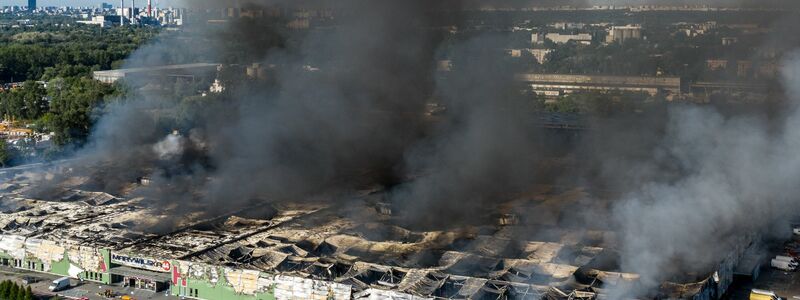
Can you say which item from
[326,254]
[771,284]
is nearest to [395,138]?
[326,254]

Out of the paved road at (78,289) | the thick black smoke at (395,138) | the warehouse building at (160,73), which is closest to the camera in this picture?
the paved road at (78,289)

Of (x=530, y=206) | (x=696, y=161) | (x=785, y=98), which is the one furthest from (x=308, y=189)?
(x=785, y=98)

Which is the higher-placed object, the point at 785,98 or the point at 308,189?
the point at 785,98

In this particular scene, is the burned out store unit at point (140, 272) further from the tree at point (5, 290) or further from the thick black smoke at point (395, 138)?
the thick black smoke at point (395, 138)

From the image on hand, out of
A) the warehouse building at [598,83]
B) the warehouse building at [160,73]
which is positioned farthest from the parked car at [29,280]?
the warehouse building at [160,73]

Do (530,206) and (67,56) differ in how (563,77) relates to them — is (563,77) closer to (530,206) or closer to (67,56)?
(530,206)

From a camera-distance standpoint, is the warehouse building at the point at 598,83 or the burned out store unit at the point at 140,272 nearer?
the burned out store unit at the point at 140,272

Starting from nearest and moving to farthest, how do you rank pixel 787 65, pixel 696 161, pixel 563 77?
pixel 696 161, pixel 787 65, pixel 563 77

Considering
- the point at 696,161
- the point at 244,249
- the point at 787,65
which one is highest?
the point at 787,65
